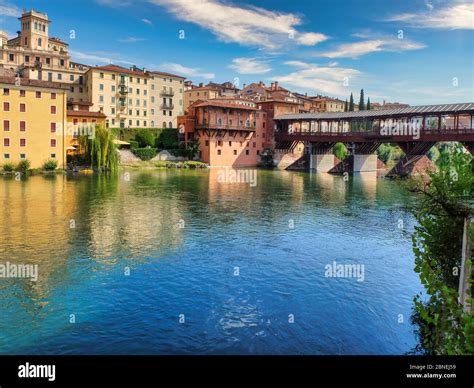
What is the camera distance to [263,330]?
437 inches

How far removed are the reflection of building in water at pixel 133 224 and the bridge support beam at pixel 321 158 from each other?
130 ft

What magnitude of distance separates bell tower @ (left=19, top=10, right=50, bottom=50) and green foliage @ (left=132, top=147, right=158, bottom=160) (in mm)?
33025

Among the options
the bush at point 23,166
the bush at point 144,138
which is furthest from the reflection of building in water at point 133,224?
the bush at point 144,138

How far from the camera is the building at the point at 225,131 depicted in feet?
230

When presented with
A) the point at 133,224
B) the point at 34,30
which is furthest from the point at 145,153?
the point at 133,224

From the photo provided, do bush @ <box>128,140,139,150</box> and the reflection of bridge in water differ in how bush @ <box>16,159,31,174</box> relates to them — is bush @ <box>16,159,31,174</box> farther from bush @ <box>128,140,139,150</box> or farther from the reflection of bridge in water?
the reflection of bridge in water

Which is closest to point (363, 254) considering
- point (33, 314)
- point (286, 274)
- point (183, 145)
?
point (286, 274)

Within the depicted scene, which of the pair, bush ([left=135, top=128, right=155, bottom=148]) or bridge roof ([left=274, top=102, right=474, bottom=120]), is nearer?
bridge roof ([left=274, top=102, right=474, bottom=120])

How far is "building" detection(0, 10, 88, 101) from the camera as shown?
7575 cm
